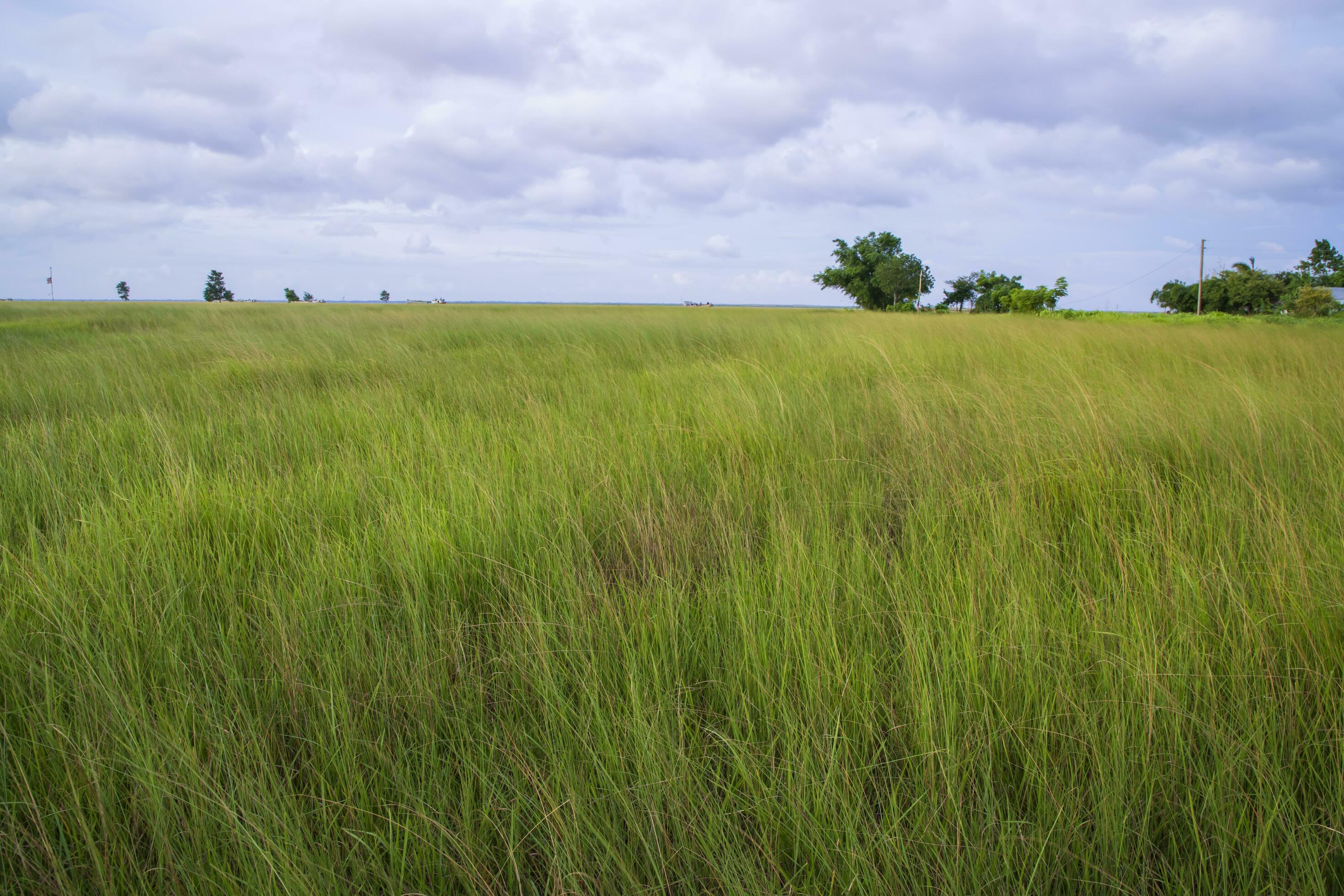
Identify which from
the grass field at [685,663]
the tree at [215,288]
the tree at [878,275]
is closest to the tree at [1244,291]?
the tree at [878,275]

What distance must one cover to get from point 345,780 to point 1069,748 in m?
1.24

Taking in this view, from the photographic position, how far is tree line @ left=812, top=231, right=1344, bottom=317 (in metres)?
33.8

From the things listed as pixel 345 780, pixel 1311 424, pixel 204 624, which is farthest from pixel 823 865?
pixel 1311 424

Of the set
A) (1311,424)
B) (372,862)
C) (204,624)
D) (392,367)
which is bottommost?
(372,862)

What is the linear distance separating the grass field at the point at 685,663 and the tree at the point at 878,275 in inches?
1590

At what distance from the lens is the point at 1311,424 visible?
115 inches

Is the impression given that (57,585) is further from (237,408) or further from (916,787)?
(237,408)

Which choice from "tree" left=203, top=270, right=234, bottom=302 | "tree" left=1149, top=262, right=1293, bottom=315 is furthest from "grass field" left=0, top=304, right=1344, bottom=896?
"tree" left=203, top=270, right=234, bottom=302

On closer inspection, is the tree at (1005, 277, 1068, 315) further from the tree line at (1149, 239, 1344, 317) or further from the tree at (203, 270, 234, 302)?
the tree at (203, 270, 234, 302)

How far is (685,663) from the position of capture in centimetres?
129

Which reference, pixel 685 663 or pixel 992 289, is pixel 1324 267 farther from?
pixel 685 663

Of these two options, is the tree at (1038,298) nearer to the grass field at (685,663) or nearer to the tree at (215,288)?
the grass field at (685,663)

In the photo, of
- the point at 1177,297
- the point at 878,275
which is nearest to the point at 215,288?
the point at 878,275

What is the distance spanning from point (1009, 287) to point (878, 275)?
10.1 metres
